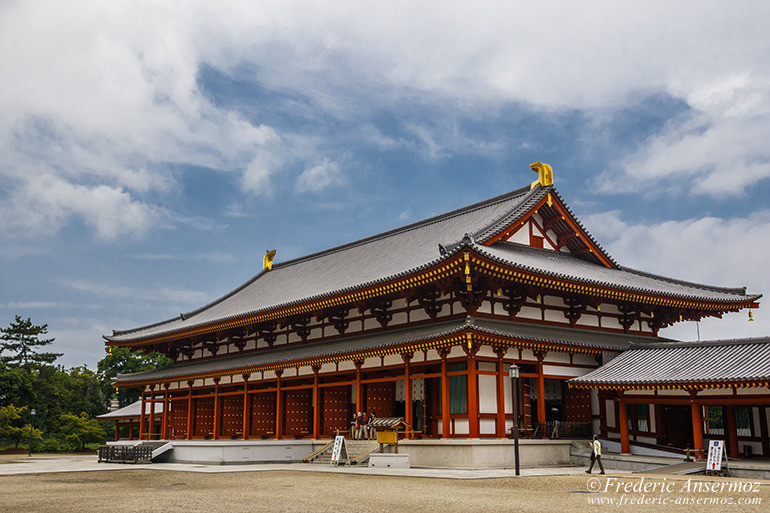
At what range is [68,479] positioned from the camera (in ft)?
75.8

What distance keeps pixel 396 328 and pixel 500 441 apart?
720 cm

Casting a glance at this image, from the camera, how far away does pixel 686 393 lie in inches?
942

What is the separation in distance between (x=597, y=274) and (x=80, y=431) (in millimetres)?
48166

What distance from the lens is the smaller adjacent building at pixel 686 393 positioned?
22.6 m

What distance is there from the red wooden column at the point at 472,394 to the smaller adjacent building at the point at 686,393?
13.1 ft

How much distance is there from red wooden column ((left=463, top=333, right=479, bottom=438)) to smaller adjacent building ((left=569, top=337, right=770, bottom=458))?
399 centimetres

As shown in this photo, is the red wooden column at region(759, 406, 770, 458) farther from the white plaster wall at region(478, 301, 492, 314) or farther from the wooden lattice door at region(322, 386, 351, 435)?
the wooden lattice door at region(322, 386, 351, 435)

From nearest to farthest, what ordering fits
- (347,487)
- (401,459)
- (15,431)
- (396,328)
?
(347,487)
(401,459)
(396,328)
(15,431)

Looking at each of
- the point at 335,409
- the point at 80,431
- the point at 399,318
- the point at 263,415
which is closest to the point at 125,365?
the point at 80,431

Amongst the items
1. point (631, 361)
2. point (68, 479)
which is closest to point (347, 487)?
point (68, 479)

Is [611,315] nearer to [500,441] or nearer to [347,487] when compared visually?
[500,441]

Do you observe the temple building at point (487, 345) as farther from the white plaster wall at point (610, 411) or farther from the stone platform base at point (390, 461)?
the stone platform base at point (390, 461)

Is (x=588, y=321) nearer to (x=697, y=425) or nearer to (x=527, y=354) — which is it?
(x=527, y=354)

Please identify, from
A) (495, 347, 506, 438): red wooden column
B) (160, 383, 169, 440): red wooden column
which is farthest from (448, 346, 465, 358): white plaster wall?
(160, 383, 169, 440): red wooden column
